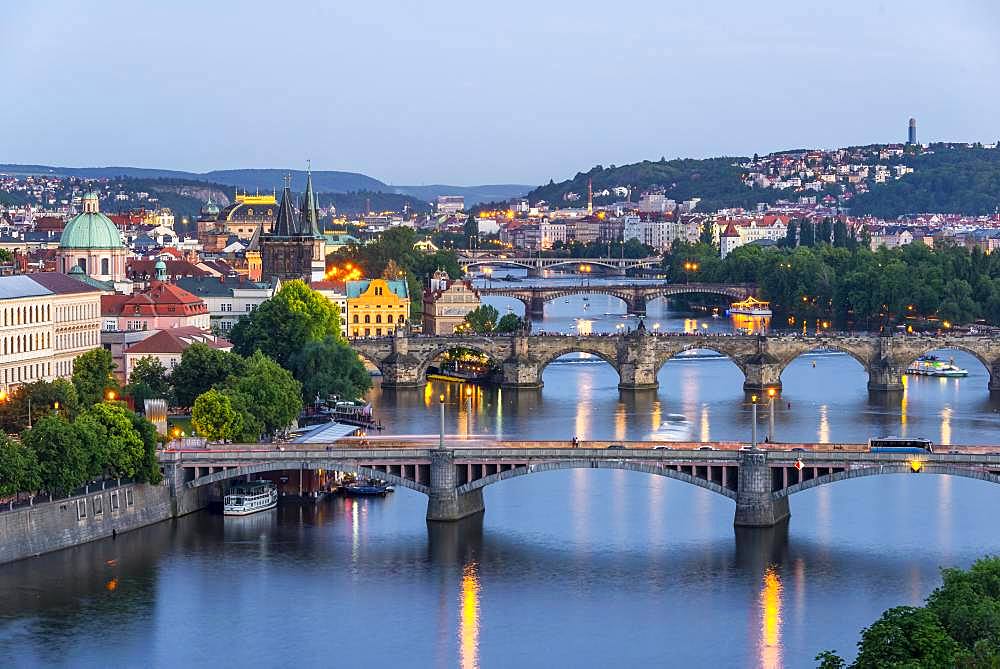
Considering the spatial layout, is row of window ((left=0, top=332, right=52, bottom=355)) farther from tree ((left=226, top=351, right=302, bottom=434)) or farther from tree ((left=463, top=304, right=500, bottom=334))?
tree ((left=463, top=304, right=500, bottom=334))

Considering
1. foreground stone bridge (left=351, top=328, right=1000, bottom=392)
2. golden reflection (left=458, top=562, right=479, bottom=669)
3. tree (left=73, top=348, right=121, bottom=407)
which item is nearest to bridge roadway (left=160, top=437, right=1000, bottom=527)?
golden reflection (left=458, top=562, right=479, bottom=669)

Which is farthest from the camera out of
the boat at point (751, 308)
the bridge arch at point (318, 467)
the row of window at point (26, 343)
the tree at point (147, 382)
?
the boat at point (751, 308)

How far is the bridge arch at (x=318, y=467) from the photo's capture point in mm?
45125

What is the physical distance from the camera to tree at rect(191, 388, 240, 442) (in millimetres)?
49844

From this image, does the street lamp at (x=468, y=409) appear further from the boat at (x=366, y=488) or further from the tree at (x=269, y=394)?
the boat at (x=366, y=488)

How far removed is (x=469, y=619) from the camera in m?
38.7

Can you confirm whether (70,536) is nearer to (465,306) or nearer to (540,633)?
(540,633)

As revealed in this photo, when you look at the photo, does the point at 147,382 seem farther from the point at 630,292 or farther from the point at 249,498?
the point at 630,292

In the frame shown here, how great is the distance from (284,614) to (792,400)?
32.1m

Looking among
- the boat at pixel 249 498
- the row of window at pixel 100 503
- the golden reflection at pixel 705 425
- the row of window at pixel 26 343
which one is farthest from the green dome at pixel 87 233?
the row of window at pixel 100 503

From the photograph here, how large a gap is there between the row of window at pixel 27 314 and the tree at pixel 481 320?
26.0m

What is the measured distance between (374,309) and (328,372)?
21.3 m

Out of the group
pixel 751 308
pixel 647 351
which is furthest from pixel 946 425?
pixel 751 308

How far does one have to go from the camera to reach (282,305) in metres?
68.8
